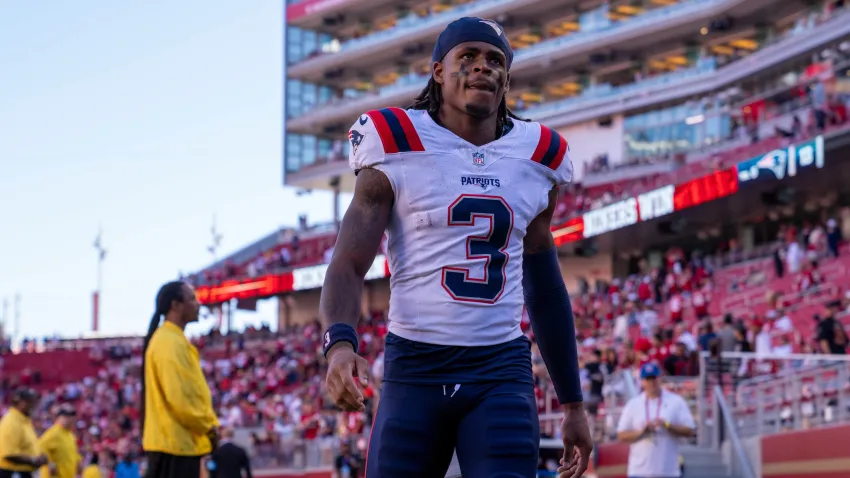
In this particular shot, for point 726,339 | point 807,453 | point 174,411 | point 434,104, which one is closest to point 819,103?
point 726,339

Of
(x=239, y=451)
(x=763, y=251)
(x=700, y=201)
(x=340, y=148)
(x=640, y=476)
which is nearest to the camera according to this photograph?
(x=640, y=476)

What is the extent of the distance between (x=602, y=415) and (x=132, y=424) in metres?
19.5

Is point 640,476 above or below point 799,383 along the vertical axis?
below

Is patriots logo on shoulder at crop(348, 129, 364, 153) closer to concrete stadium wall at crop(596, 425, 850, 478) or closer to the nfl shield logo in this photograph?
the nfl shield logo

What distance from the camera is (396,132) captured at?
3.84 metres

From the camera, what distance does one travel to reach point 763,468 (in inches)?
540

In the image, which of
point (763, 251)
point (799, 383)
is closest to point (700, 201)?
point (763, 251)

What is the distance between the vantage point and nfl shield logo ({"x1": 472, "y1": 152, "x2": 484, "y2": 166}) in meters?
3.89

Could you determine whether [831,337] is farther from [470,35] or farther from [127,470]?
[470,35]

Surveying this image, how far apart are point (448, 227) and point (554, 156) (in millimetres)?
469

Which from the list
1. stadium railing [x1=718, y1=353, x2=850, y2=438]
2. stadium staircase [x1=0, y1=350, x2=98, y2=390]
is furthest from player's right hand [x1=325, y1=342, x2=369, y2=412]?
stadium staircase [x1=0, y1=350, x2=98, y2=390]

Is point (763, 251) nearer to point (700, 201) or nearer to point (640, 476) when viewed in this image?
point (700, 201)

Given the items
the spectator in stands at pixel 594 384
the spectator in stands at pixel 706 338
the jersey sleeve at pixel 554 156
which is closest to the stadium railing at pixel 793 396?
the spectator in stands at pixel 706 338

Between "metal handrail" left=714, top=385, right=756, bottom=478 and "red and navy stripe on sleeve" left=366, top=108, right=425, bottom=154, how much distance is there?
10.5 m
